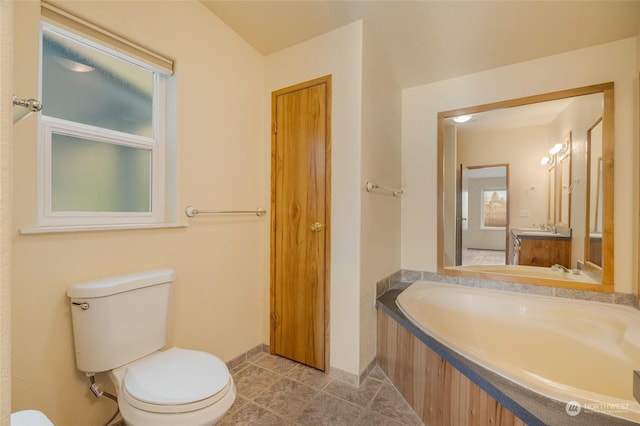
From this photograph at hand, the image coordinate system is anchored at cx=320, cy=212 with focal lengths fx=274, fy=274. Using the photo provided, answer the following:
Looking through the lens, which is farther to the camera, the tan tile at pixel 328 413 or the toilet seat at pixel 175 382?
the tan tile at pixel 328 413

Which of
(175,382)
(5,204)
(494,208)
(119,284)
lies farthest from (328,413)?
(494,208)

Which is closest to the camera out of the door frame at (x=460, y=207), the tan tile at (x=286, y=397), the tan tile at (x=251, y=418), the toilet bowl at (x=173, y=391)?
the toilet bowl at (x=173, y=391)

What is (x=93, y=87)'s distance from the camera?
4.42 ft

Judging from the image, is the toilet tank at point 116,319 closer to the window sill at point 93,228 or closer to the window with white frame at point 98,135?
the window sill at point 93,228

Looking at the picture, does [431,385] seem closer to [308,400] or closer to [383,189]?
[308,400]

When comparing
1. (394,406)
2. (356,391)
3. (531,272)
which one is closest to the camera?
(394,406)

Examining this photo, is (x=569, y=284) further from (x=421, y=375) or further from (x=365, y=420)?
(x=365, y=420)

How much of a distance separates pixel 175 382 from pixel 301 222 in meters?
1.17

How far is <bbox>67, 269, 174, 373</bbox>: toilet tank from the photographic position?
1.13 meters

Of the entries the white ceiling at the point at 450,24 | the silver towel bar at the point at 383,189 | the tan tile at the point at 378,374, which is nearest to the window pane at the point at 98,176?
the white ceiling at the point at 450,24

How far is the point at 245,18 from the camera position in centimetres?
178

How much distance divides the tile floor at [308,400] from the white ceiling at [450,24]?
7.59 ft

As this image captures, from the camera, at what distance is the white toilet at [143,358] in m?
0.98

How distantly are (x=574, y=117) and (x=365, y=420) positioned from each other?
96.4 inches
